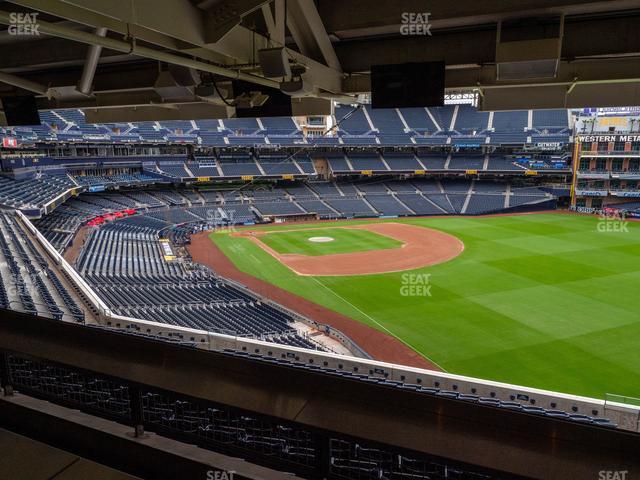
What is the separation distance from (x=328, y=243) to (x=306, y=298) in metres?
12.2

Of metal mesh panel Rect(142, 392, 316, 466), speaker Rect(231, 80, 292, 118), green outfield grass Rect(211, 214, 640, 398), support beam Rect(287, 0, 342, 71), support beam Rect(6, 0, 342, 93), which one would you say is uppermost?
support beam Rect(287, 0, 342, 71)

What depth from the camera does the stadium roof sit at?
140 inches

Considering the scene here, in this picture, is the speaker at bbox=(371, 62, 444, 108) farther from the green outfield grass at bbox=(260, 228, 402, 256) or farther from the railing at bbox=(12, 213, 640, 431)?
the green outfield grass at bbox=(260, 228, 402, 256)

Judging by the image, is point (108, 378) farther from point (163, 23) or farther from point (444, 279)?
point (444, 279)

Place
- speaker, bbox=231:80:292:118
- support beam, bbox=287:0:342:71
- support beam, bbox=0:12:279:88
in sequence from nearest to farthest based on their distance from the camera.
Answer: support beam, bbox=0:12:279:88, support beam, bbox=287:0:342:71, speaker, bbox=231:80:292:118

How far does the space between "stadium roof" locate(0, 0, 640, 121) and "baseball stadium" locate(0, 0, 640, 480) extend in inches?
1.0

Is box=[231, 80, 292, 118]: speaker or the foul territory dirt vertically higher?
box=[231, 80, 292, 118]: speaker

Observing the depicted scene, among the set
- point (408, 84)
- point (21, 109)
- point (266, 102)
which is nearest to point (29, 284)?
point (21, 109)

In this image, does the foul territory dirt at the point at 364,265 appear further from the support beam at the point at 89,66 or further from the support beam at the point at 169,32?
the support beam at the point at 89,66

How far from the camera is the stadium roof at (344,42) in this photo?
11.7 feet

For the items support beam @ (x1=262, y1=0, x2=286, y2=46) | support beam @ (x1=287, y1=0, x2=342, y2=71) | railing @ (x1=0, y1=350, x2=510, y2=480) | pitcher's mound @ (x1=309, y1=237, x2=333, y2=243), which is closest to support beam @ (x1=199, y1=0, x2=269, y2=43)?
support beam @ (x1=262, y1=0, x2=286, y2=46)

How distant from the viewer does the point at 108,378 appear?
2.44 meters

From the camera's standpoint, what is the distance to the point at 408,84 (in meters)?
4.98

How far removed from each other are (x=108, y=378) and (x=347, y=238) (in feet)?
105
